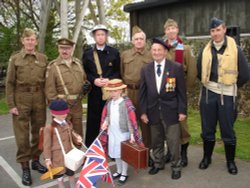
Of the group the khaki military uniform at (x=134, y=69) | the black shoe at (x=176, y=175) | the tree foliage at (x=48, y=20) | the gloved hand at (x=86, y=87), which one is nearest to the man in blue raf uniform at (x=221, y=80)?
the black shoe at (x=176, y=175)

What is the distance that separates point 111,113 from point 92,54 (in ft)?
3.55

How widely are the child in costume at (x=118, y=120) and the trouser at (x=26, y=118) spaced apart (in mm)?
956

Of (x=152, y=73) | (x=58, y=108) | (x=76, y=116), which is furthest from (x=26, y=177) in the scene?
(x=152, y=73)

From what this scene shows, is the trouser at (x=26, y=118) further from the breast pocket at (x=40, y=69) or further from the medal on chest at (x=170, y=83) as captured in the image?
the medal on chest at (x=170, y=83)

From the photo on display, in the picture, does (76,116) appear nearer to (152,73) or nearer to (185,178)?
(152,73)

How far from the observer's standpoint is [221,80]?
481 centimetres

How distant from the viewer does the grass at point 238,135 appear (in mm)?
6011

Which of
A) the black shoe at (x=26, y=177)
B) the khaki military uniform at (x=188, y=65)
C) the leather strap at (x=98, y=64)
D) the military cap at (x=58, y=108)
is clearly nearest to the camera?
the military cap at (x=58, y=108)

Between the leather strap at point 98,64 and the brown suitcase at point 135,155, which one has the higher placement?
the leather strap at point 98,64

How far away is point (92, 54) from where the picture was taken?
5.40 m

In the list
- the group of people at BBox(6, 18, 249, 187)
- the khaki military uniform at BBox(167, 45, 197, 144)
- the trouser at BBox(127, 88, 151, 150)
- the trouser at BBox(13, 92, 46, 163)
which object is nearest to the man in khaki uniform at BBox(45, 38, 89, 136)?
the group of people at BBox(6, 18, 249, 187)

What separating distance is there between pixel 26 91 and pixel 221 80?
103 inches

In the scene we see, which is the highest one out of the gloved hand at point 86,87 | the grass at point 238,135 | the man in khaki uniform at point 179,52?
the man in khaki uniform at point 179,52

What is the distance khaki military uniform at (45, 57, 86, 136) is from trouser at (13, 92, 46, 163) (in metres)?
0.28
